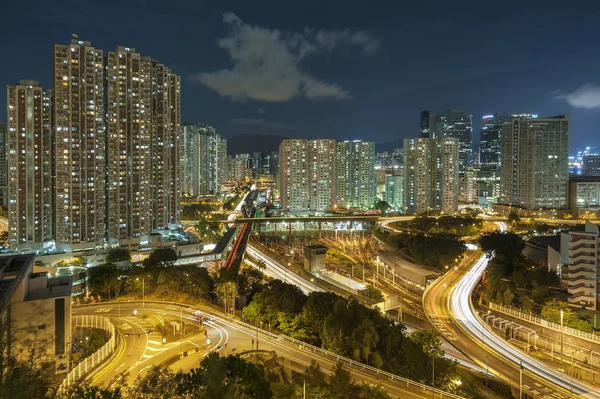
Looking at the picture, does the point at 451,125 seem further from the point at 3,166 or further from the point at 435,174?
the point at 3,166

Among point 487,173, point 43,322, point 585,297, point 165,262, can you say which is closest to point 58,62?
point 165,262

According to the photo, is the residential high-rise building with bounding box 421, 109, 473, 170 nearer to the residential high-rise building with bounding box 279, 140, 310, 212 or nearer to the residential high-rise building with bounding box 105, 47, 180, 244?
the residential high-rise building with bounding box 279, 140, 310, 212

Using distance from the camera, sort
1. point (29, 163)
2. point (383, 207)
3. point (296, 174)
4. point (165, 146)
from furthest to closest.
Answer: point (383, 207), point (296, 174), point (165, 146), point (29, 163)

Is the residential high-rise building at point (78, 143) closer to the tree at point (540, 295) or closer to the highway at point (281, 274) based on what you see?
the highway at point (281, 274)

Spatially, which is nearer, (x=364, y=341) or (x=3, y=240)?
(x=364, y=341)

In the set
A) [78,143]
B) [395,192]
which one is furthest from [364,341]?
[395,192]

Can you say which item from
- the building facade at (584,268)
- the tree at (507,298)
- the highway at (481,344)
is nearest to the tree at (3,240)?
the highway at (481,344)
